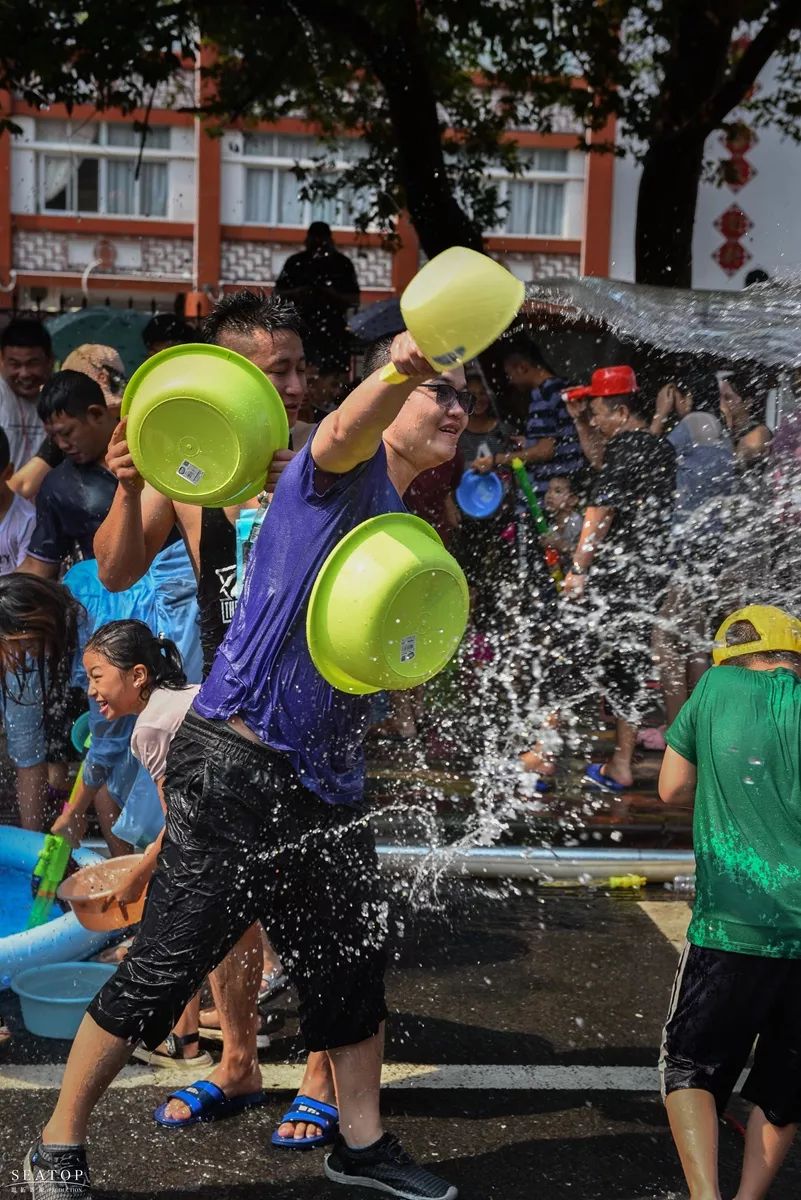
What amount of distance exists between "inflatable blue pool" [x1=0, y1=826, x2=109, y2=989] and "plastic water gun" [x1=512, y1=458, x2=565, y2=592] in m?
3.27

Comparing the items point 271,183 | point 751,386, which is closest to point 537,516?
point 751,386

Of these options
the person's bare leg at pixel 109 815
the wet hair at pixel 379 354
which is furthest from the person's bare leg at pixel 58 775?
the wet hair at pixel 379 354

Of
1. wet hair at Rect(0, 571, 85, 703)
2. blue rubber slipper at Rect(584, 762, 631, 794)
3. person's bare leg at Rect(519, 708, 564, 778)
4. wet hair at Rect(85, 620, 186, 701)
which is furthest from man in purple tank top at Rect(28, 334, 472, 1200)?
blue rubber slipper at Rect(584, 762, 631, 794)

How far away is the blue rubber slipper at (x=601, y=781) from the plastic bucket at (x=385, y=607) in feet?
12.9

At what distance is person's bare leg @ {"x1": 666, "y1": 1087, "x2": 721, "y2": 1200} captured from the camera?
9.44 ft

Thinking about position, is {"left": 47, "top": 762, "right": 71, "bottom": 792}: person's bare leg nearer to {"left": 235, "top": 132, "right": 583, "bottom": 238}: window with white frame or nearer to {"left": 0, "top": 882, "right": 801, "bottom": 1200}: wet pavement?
{"left": 0, "top": 882, "right": 801, "bottom": 1200}: wet pavement

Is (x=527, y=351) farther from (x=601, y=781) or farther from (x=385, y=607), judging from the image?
(x=385, y=607)

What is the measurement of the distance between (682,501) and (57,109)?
74.2ft

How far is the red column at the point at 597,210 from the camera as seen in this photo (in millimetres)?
26094

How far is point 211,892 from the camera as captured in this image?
3.00m

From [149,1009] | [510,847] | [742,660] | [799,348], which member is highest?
[799,348]

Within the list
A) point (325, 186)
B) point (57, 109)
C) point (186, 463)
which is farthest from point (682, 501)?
point (57, 109)

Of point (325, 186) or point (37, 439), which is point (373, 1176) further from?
point (325, 186)

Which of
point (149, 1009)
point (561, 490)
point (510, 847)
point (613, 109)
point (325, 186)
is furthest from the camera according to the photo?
point (325, 186)
